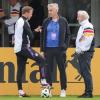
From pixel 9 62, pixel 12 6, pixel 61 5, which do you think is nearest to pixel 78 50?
pixel 9 62

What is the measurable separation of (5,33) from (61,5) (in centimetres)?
196

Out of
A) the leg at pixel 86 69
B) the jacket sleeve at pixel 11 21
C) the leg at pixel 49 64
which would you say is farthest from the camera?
the jacket sleeve at pixel 11 21

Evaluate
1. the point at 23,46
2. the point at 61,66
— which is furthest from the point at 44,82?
the point at 23,46

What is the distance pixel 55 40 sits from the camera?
1438cm

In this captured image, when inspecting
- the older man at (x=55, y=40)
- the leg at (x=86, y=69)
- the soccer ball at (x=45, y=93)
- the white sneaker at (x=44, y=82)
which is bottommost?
the soccer ball at (x=45, y=93)

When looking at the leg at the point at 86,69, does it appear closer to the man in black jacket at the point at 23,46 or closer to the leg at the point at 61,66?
the leg at the point at 61,66

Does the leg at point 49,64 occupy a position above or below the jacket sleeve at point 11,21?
below

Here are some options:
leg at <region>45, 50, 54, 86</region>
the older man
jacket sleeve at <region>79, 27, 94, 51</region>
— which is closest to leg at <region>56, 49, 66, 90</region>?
the older man

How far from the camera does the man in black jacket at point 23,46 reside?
14.4 metres

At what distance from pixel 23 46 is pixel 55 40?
715 millimetres

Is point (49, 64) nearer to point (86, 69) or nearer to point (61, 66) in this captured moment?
point (61, 66)

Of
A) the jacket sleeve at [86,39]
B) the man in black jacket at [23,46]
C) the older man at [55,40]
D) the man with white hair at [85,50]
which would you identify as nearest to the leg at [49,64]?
the older man at [55,40]

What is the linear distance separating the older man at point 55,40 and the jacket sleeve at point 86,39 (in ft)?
1.28

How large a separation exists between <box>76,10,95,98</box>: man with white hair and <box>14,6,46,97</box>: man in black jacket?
88cm
